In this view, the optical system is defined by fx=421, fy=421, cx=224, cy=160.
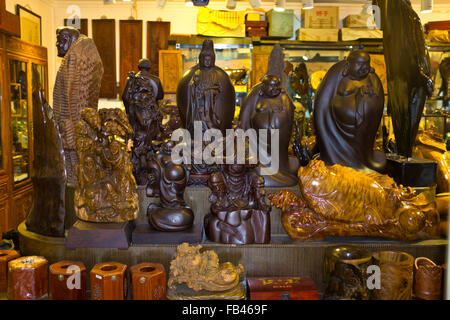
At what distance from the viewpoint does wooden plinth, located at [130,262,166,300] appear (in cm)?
170

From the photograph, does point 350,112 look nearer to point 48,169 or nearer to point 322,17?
point 48,169

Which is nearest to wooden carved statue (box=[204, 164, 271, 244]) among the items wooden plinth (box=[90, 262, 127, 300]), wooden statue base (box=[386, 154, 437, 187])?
wooden plinth (box=[90, 262, 127, 300])

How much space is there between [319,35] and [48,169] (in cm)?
419

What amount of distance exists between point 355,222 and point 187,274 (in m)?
0.85

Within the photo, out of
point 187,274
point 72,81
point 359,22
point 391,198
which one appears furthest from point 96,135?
point 359,22

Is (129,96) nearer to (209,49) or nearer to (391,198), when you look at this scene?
(209,49)

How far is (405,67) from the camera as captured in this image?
249 centimetres

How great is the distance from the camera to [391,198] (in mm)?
2018

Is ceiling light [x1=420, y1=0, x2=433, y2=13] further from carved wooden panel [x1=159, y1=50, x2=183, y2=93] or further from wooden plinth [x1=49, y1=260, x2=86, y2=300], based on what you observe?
wooden plinth [x1=49, y1=260, x2=86, y2=300]

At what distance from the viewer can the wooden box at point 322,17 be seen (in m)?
5.36

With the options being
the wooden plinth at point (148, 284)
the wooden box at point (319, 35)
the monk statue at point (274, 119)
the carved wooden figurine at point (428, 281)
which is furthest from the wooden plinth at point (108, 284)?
the wooden box at point (319, 35)

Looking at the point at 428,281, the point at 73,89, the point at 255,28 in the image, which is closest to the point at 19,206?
the point at 73,89

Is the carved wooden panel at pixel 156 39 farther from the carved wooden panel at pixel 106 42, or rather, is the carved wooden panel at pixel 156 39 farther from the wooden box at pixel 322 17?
the wooden box at pixel 322 17

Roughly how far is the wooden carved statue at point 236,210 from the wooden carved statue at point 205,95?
2.34 feet
